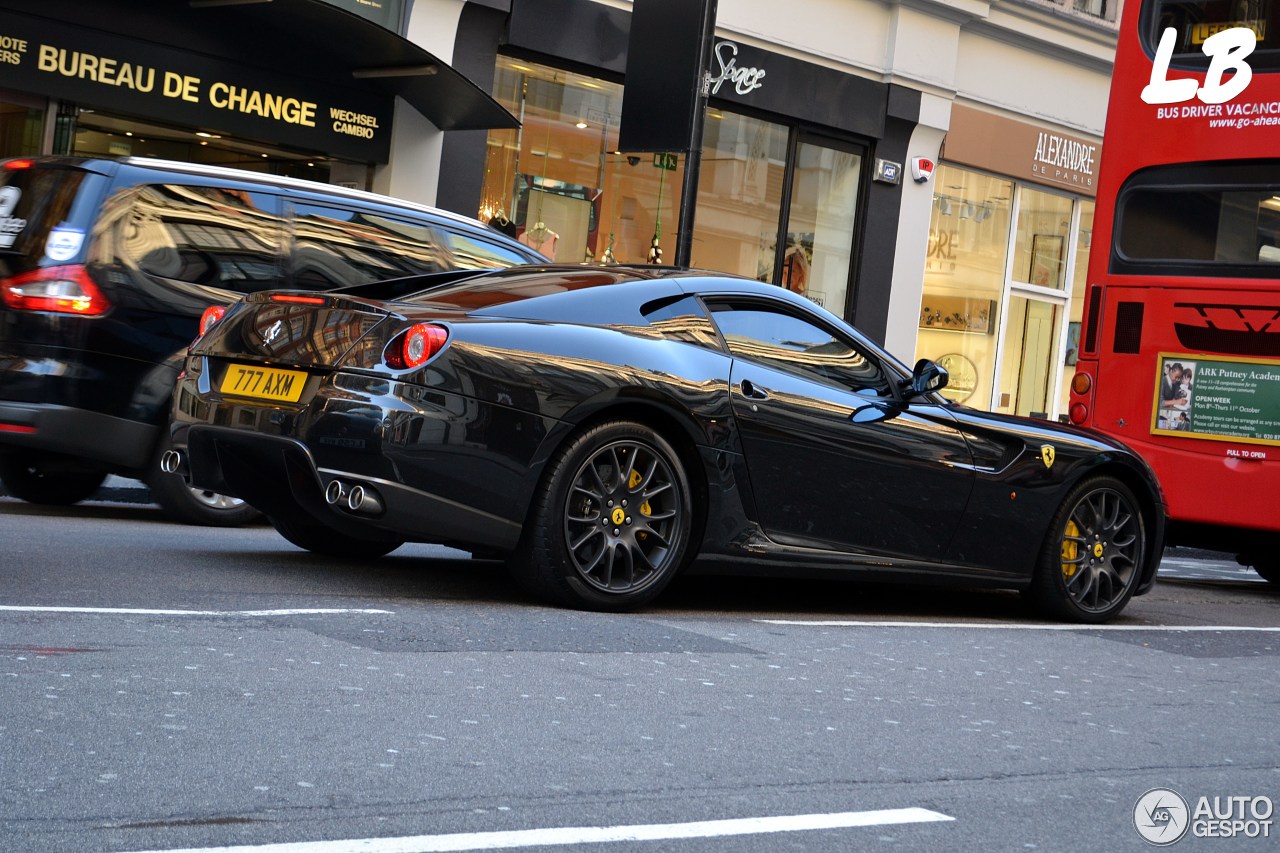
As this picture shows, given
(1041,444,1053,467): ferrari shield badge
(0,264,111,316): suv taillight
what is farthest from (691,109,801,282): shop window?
(0,264,111,316): suv taillight

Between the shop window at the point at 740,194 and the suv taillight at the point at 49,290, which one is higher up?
the shop window at the point at 740,194

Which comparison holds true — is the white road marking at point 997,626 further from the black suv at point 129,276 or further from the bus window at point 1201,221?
the black suv at point 129,276

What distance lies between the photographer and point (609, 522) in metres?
6.50

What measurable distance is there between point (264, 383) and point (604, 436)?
1.32 m

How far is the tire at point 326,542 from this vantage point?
24.3 ft

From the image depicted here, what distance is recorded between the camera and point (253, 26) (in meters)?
14.1

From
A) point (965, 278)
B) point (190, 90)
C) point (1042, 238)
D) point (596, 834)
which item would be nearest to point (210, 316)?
point (596, 834)

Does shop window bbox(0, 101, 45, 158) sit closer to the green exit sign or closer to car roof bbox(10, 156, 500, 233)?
car roof bbox(10, 156, 500, 233)

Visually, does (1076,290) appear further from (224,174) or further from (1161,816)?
(1161,816)

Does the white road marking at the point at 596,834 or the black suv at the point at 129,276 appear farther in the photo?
the black suv at the point at 129,276

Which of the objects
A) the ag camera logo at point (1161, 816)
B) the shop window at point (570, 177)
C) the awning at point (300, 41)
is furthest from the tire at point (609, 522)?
the shop window at point (570, 177)

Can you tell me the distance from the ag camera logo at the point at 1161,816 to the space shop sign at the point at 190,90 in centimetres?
1103

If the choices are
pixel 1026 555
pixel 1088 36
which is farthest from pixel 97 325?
pixel 1088 36

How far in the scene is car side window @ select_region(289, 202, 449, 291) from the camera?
8.73 meters
